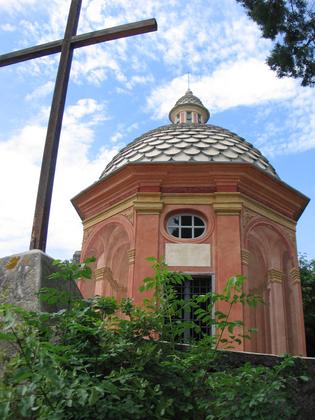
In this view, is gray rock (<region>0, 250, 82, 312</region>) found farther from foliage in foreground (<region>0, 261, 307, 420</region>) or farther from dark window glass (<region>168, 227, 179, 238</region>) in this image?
dark window glass (<region>168, 227, 179, 238</region>)

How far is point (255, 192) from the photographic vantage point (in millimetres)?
11883

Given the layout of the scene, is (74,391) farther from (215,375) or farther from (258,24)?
(258,24)

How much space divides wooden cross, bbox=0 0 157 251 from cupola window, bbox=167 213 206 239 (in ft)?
21.8

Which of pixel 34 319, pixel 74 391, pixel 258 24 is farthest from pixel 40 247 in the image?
pixel 258 24

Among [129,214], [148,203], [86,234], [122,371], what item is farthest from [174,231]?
[122,371]

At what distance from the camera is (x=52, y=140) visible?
4621 millimetres

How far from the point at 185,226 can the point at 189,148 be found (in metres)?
2.24

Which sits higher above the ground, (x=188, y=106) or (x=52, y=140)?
(x=188, y=106)

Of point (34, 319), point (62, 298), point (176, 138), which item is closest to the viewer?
point (34, 319)

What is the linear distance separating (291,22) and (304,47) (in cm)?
45

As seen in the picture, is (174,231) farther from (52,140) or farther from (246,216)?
(52,140)

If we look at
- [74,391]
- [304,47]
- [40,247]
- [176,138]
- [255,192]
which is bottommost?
[74,391]

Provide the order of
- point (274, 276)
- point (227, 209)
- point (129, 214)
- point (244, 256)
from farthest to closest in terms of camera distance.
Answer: point (274, 276) < point (129, 214) < point (227, 209) < point (244, 256)

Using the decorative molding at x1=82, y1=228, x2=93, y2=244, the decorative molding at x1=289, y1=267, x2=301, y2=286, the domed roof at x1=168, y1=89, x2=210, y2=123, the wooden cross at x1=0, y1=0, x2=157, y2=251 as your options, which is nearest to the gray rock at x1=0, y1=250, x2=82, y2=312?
the wooden cross at x1=0, y1=0, x2=157, y2=251
